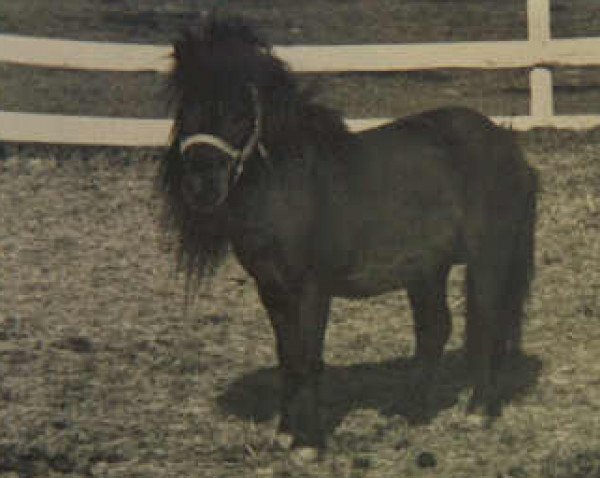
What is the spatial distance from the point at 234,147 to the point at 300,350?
0.99 meters

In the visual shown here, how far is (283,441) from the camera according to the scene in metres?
6.29

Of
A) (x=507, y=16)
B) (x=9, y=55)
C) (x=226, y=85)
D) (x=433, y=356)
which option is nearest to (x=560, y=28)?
(x=507, y=16)

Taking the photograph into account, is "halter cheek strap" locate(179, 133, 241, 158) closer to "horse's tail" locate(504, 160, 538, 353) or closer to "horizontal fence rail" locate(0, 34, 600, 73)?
"horse's tail" locate(504, 160, 538, 353)

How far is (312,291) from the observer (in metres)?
6.13

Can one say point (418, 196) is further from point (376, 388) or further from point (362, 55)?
point (362, 55)

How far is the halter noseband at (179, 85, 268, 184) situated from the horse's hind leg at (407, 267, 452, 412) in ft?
4.60

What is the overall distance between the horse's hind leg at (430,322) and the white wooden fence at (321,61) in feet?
15.2

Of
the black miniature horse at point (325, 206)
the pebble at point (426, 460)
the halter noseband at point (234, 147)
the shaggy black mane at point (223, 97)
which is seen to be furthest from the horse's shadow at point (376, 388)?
the halter noseband at point (234, 147)

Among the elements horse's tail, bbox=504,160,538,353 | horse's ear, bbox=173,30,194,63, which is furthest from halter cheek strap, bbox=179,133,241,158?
horse's tail, bbox=504,160,538,353

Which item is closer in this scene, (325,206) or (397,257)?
(325,206)

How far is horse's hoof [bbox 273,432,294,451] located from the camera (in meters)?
6.26

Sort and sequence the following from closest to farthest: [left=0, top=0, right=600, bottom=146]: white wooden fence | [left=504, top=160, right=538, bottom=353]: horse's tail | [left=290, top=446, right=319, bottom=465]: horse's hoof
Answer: [left=290, top=446, right=319, bottom=465]: horse's hoof
[left=504, top=160, right=538, bottom=353]: horse's tail
[left=0, top=0, right=600, bottom=146]: white wooden fence

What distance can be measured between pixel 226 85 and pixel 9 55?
19.3 ft

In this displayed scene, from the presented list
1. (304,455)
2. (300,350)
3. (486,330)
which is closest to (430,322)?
(486,330)
